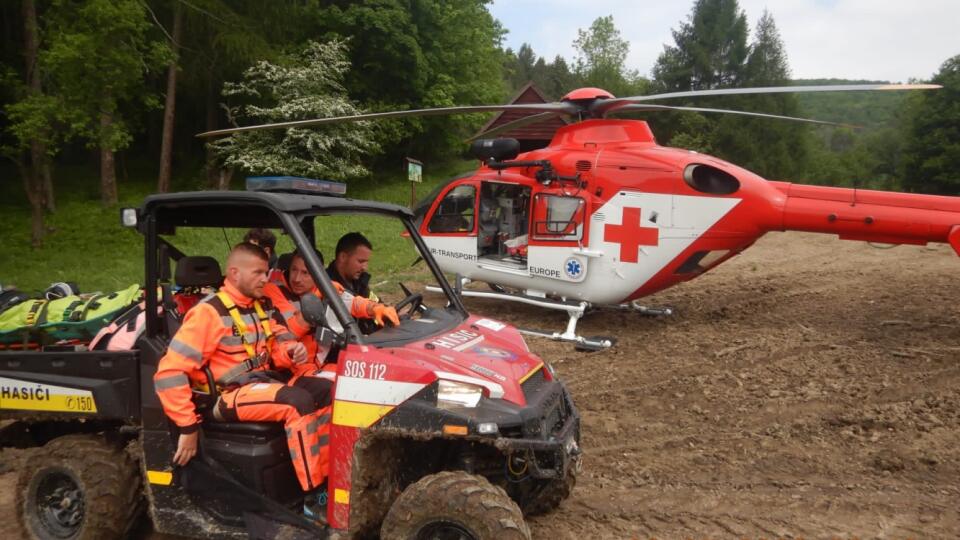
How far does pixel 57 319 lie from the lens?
14.2ft

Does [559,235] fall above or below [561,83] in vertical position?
below

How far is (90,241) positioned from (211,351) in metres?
15.1

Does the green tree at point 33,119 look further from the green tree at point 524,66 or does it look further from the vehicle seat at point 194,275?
the green tree at point 524,66

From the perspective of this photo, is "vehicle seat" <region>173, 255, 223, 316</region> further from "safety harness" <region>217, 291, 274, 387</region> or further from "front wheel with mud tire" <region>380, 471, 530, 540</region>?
"front wheel with mud tire" <region>380, 471, 530, 540</region>

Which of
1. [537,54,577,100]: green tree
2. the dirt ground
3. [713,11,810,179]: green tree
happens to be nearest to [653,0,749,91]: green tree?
[713,11,810,179]: green tree

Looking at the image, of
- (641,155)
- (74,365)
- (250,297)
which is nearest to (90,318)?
(74,365)

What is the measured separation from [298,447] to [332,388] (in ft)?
1.11

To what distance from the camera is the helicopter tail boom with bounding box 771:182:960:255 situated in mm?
6965

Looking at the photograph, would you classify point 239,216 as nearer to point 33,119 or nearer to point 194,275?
point 194,275

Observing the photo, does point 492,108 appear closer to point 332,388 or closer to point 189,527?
point 332,388

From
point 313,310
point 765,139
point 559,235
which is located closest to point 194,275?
point 313,310

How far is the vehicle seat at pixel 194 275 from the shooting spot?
3613 mm

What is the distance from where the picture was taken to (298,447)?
316 cm

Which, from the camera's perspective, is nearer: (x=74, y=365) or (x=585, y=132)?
(x=74, y=365)
